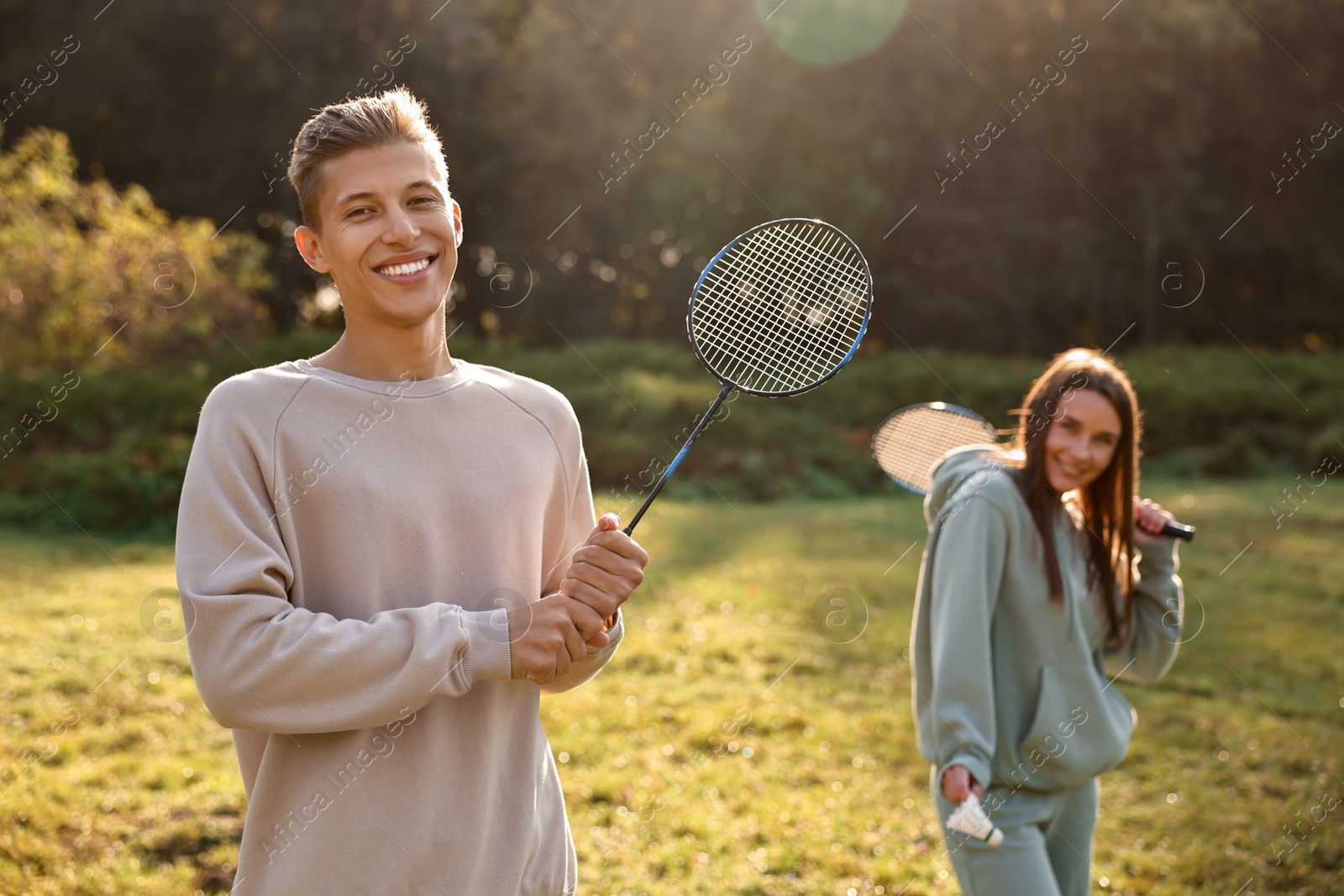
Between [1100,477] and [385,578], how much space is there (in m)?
2.73

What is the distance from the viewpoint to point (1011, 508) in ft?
11.8

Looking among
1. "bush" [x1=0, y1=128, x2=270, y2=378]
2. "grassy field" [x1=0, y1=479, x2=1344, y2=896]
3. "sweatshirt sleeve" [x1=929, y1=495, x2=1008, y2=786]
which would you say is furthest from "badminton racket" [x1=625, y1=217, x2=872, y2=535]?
"bush" [x1=0, y1=128, x2=270, y2=378]

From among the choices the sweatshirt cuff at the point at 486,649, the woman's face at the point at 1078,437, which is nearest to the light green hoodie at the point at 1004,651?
the woman's face at the point at 1078,437

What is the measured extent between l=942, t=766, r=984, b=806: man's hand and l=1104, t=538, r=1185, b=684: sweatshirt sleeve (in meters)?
1.01

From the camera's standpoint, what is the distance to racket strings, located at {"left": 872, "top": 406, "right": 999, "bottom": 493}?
4.40m

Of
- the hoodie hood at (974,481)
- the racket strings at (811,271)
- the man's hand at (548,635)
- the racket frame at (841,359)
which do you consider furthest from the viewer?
the hoodie hood at (974,481)

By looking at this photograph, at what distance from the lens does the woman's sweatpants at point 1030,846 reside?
10.4 ft

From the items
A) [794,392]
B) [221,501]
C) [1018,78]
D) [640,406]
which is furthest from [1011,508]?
[1018,78]

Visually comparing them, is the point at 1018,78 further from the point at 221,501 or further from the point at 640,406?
the point at 221,501

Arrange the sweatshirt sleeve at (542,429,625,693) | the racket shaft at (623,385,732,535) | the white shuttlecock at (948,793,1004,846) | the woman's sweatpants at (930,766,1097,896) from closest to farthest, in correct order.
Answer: the racket shaft at (623,385,732,535)
the sweatshirt sleeve at (542,429,625,693)
the white shuttlecock at (948,793,1004,846)
the woman's sweatpants at (930,766,1097,896)

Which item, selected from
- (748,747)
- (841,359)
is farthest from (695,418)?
(841,359)

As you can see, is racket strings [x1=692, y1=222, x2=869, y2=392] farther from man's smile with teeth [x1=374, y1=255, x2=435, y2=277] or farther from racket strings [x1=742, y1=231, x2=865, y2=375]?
man's smile with teeth [x1=374, y1=255, x2=435, y2=277]

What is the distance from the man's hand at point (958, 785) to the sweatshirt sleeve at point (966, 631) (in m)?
0.02

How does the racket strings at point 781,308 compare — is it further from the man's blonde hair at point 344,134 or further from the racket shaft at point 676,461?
the man's blonde hair at point 344,134
